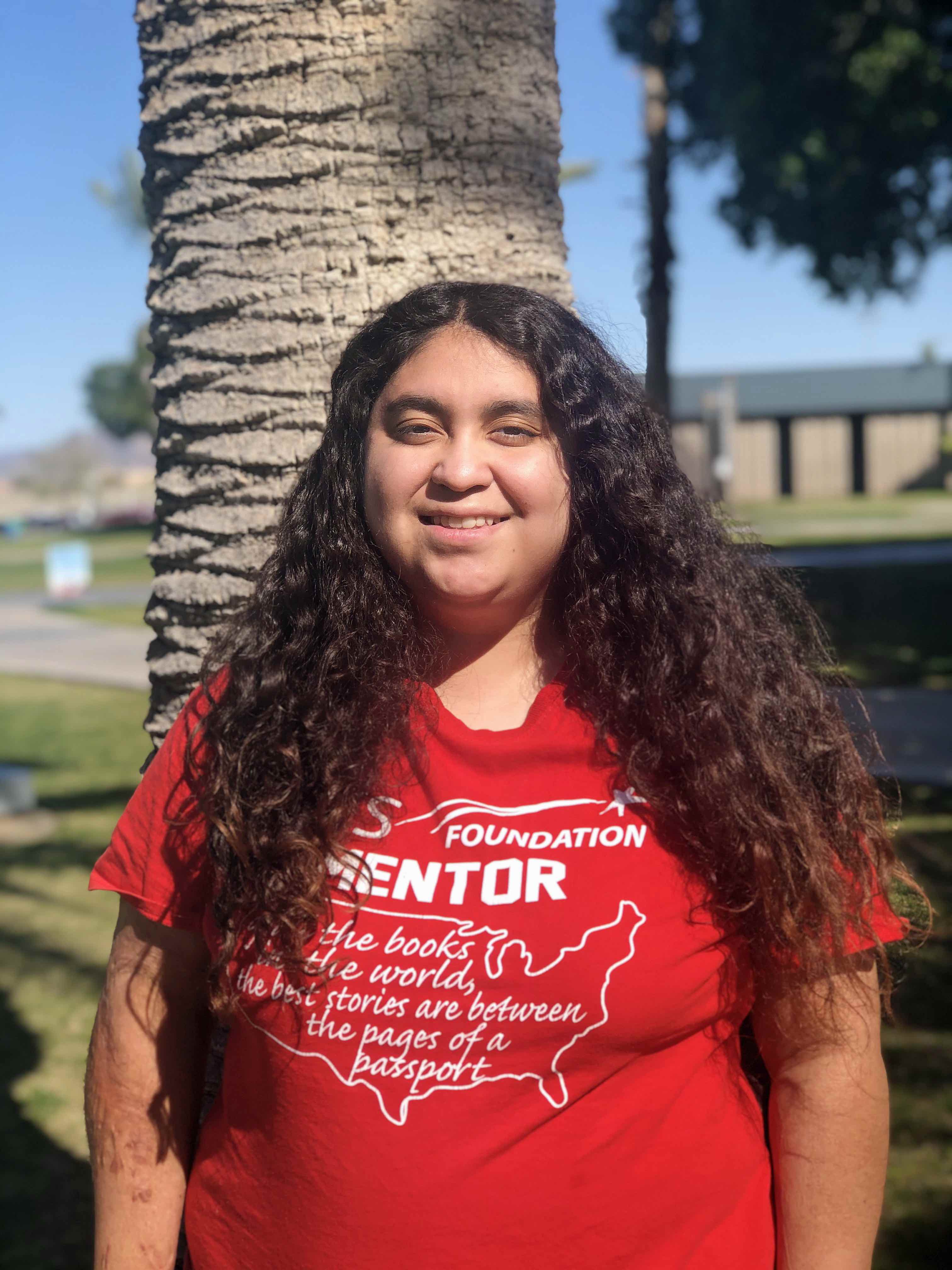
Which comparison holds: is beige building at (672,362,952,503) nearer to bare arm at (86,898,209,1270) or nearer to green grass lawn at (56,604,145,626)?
green grass lawn at (56,604,145,626)

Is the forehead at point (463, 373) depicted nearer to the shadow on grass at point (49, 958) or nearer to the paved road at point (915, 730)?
the shadow on grass at point (49, 958)

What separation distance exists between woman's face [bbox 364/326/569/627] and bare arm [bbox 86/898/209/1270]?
609mm

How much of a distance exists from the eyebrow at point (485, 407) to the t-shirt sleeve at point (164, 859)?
56cm

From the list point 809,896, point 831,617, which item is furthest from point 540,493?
point 831,617

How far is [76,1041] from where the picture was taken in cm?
476

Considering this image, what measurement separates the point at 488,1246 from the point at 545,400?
1.07m

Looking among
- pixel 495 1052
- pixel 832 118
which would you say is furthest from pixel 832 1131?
pixel 832 118

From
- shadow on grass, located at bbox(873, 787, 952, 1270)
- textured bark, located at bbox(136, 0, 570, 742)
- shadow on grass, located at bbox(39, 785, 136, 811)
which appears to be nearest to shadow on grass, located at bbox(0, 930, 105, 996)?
shadow on grass, located at bbox(39, 785, 136, 811)

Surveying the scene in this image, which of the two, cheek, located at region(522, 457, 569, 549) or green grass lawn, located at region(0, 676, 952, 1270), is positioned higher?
cheek, located at region(522, 457, 569, 549)

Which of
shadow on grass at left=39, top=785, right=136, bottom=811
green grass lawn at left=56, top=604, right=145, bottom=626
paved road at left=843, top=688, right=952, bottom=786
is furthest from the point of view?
green grass lawn at left=56, top=604, right=145, bottom=626

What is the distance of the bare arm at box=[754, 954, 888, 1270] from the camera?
1.63 meters

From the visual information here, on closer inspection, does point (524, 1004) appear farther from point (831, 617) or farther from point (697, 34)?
point (697, 34)

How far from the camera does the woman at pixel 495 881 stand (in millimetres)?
1468

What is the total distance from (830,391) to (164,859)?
1966 inches
